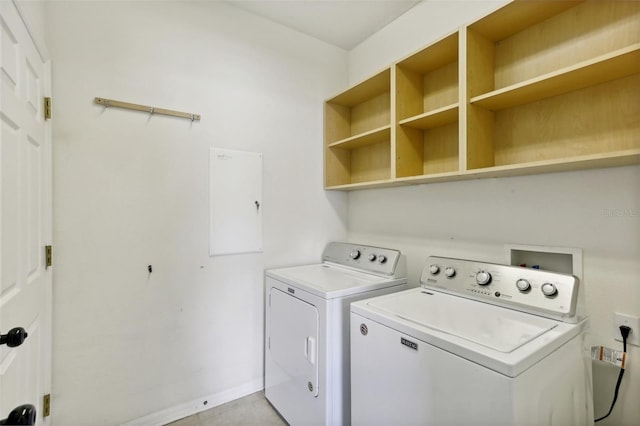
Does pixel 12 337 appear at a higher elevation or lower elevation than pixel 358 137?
lower

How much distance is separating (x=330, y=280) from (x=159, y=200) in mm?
1187

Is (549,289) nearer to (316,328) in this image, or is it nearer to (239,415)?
(316,328)

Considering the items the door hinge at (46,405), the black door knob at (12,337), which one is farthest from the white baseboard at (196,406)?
the black door knob at (12,337)

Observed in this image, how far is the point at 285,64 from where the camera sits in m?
2.38

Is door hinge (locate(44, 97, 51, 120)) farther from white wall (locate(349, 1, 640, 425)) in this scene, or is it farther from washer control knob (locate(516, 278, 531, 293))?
washer control knob (locate(516, 278, 531, 293))

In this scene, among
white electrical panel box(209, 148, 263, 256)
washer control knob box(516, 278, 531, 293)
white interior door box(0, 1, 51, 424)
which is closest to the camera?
white interior door box(0, 1, 51, 424)

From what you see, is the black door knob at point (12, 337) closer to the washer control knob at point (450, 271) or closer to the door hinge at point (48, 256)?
the door hinge at point (48, 256)

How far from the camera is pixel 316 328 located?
161 centimetres

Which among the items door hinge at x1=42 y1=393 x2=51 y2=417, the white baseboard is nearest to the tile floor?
the white baseboard

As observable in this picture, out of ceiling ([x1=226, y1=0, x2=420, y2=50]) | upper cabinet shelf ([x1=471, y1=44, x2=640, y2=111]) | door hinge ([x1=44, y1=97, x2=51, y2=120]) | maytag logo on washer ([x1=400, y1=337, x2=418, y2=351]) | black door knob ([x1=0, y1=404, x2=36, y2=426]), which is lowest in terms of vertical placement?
maytag logo on washer ([x1=400, y1=337, x2=418, y2=351])

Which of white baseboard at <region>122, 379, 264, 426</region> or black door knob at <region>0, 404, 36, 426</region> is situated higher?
black door knob at <region>0, 404, 36, 426</region>

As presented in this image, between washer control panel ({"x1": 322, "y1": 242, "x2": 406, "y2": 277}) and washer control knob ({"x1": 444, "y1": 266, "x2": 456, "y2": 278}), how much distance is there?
1.08 feet

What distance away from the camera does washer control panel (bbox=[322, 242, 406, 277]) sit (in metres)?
1.93

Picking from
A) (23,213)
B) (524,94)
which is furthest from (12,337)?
(524,94)
